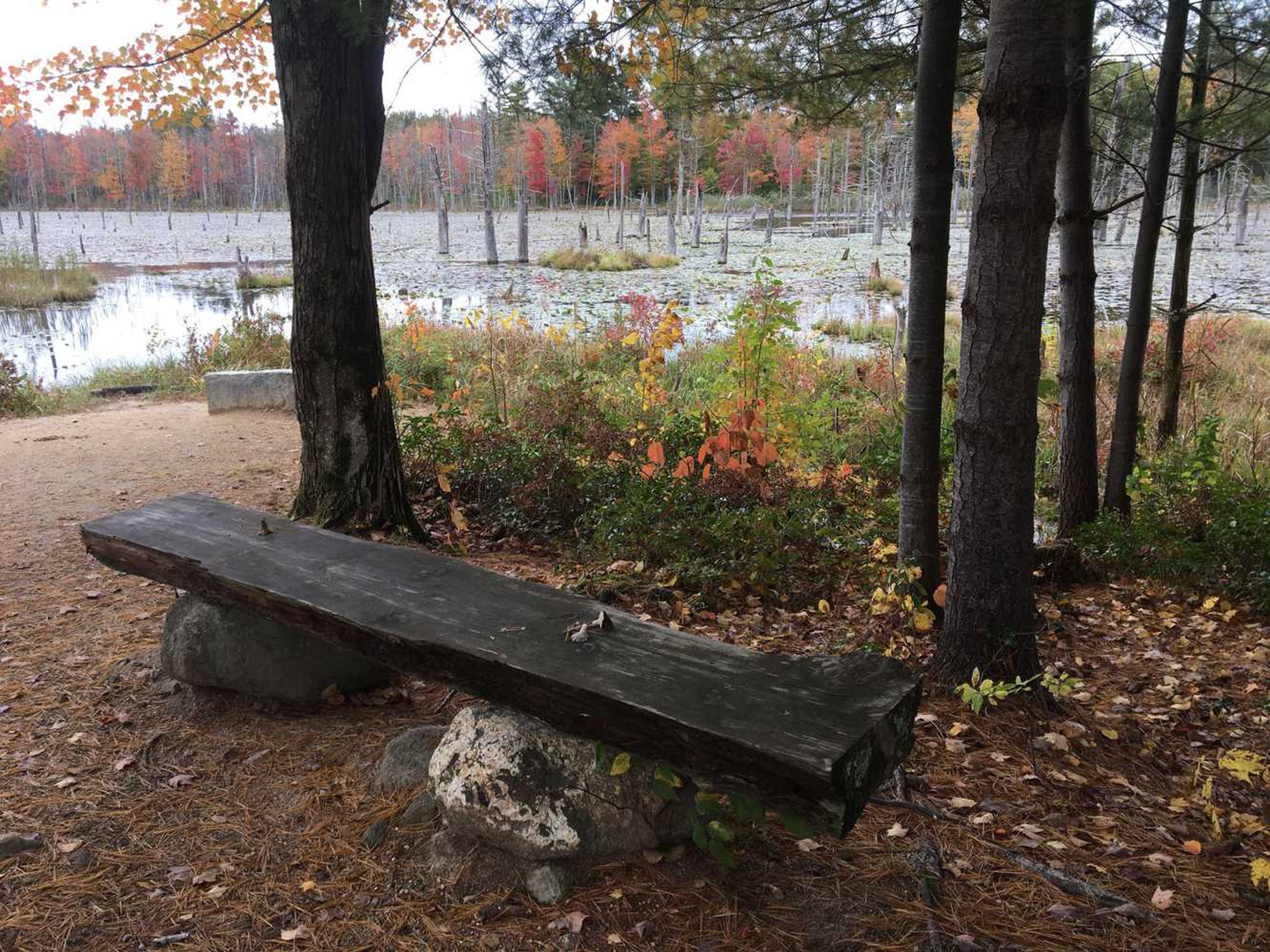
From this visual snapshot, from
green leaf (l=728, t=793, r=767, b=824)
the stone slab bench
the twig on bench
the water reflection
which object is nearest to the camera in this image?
green leaf (l=728, t=793, r=767, b=824)

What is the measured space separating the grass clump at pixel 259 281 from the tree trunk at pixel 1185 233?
22.5 meters

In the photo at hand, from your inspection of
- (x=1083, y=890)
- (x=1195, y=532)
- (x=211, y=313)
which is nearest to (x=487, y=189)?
(x=211, y=313)

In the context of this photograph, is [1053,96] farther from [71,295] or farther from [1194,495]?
[71,295]

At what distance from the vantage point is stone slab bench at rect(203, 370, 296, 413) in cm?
832

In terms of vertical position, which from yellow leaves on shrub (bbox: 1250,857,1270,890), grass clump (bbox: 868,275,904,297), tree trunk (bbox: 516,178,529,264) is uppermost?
tree trunk (bbox: 516,178,529,264)

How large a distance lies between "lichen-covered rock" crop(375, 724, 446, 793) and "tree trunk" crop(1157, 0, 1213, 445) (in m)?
4.74

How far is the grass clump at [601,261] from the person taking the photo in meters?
30.6

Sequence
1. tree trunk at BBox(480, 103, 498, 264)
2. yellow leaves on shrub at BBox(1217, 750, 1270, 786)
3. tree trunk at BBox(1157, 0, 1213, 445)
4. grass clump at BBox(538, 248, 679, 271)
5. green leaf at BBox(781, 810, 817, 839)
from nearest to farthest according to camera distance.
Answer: green leaf at BBox(781, 810, 817, 839), yellow leaves on shrub at BBox(1217, 750, 1270, 786), tree trunk at BBox(1157, 0, 1213, 445), grass clump at BBox(538, 248, 679, 271), tree trunk at BBox(480, 103, 498, 264)

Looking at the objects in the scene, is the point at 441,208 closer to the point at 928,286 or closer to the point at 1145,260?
the point at 1145,260

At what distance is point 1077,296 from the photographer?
4.30m

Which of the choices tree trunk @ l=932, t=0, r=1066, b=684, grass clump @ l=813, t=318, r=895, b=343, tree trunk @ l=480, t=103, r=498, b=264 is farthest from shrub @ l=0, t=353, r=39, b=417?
tree trunk @ l=480, t=103, r=498, b=264

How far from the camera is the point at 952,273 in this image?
30.7 metres

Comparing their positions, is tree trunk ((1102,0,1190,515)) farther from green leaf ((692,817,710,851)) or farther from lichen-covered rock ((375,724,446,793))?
lichen-covered rock ((375,724,446,793))

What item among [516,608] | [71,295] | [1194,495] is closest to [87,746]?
[516,608]
